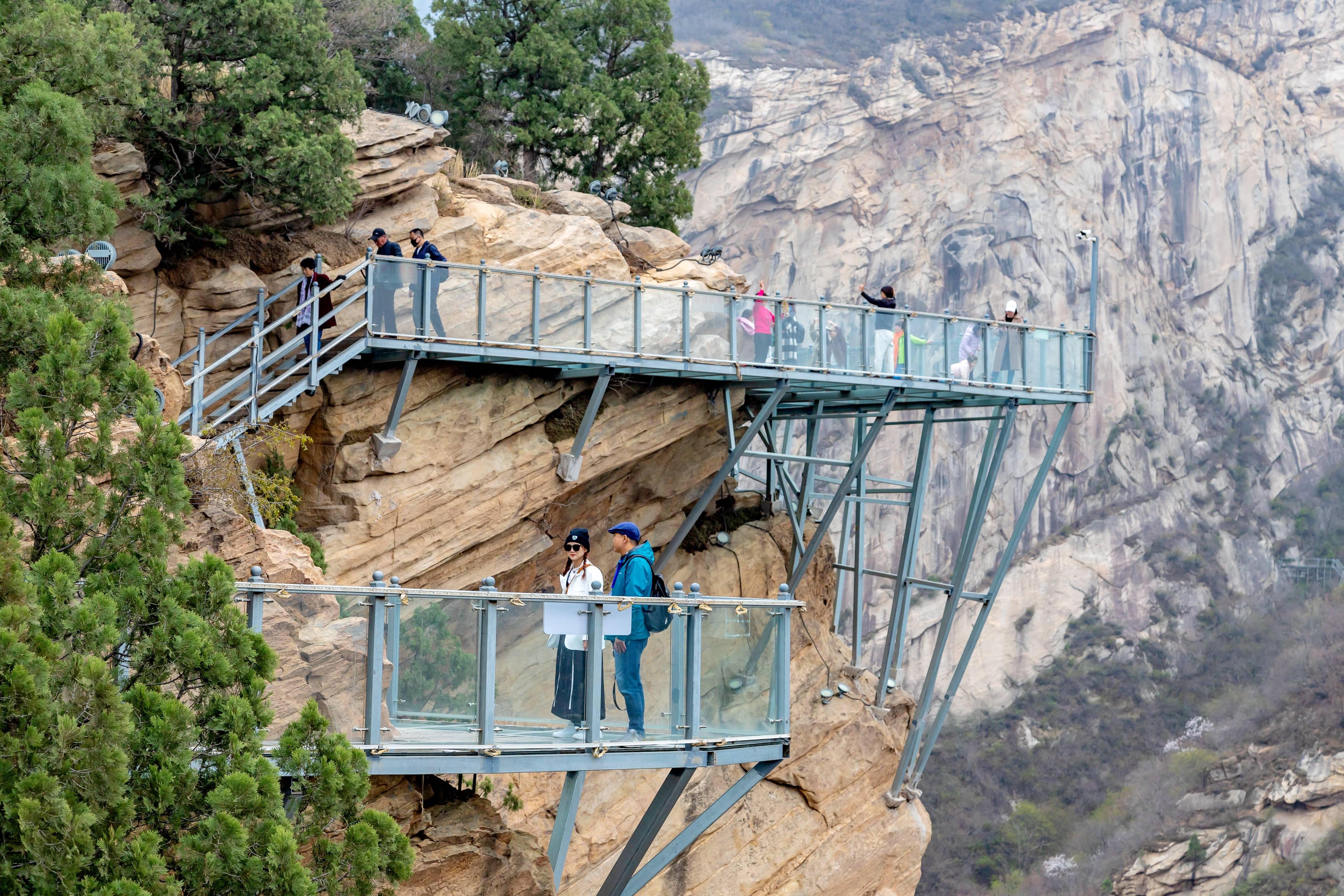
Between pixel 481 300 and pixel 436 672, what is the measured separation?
815cm

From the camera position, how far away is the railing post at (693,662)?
13.2 metres

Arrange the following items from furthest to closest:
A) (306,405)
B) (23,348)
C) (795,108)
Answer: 1. (795,108)
2. (306,405)
3. (23,348)

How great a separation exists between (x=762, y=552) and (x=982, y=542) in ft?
172

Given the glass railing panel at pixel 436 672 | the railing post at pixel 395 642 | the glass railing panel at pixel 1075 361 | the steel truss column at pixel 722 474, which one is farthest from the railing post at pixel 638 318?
the railing post at pixel 395 642

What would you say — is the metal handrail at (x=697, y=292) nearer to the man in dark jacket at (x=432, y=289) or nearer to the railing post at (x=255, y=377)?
the man in dark jacket at (x=432, y=289)

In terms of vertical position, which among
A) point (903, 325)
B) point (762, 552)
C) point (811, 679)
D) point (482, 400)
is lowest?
point (811, 679)

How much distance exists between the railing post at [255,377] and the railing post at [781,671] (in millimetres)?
7005

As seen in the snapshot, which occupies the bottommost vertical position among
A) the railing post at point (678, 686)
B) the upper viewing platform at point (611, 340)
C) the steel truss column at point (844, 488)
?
the railing post at point (678, 686)

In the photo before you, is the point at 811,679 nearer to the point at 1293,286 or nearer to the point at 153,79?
the point at 153,79

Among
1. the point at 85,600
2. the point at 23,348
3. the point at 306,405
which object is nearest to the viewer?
the point at 85,600

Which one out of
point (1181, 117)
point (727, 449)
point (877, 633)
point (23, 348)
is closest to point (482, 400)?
point (727, 449)

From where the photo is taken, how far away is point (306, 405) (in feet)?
63.4

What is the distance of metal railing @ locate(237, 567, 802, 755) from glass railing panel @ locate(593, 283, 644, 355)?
23.1 ft

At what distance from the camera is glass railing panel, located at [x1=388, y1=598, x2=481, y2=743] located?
11.7 m
